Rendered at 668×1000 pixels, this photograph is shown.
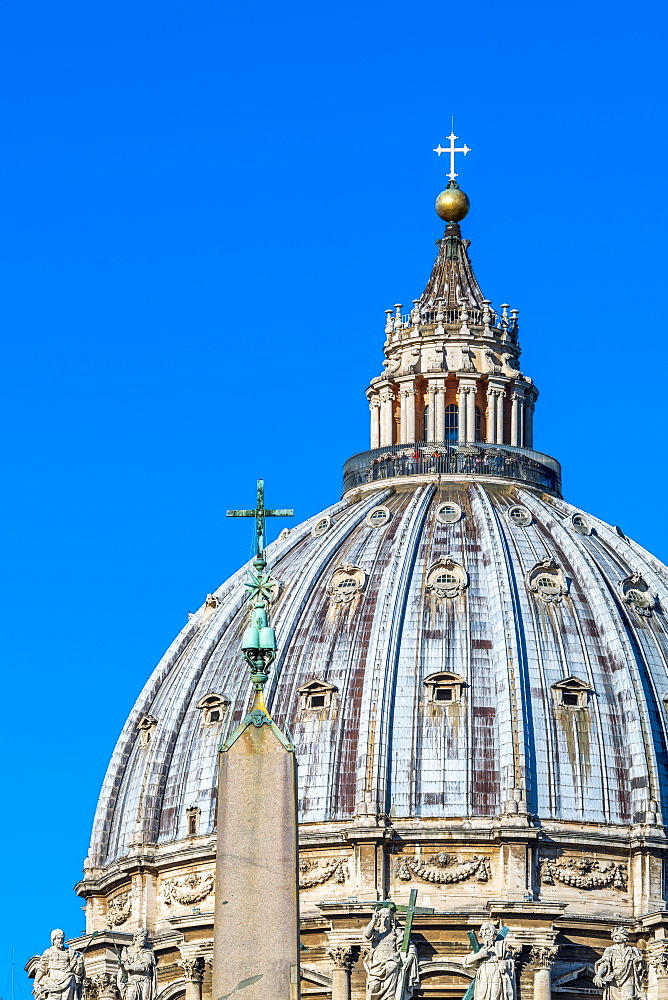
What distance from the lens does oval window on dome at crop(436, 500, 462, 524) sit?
91062 millimetres

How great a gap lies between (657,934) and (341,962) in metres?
8.84

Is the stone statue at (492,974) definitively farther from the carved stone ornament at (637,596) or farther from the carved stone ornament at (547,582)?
the carved stone ornament at (637,596)

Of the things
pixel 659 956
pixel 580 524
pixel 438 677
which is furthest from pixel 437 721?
pixel 580 524

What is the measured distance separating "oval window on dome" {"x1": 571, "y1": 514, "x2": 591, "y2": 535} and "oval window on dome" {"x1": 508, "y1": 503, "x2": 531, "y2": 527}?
4.75ft

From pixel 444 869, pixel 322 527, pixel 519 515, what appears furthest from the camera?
pixel 322 527

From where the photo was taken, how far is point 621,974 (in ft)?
221

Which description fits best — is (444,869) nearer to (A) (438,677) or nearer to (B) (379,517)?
(A) (438,677)

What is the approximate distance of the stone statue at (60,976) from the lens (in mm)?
52438

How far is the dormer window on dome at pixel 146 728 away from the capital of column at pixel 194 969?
35.0 feet


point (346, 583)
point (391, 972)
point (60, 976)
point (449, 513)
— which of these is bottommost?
point (60, 976)

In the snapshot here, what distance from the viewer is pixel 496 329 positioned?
98.0 meters

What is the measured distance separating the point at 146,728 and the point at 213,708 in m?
3.88

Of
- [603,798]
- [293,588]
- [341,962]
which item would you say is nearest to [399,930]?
[341,962]

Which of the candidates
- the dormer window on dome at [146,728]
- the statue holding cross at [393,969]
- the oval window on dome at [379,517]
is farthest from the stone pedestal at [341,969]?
the oval window on dome at [379,517]
